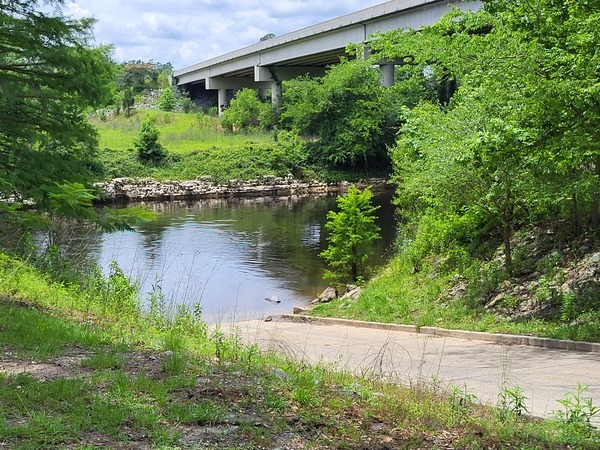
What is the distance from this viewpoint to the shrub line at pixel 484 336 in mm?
10653

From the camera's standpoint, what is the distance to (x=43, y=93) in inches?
456

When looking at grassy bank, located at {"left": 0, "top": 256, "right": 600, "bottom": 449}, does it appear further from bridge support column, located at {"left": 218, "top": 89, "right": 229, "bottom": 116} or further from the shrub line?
bridge support column, located at {"left": 218, "top": 89, "right": 229, "bottom": 116}

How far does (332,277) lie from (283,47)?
46.0 metres

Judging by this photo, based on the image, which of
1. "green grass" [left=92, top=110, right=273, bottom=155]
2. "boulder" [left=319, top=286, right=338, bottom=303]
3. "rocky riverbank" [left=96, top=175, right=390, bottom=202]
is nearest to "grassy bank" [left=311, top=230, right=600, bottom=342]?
"boulder" [left=319, top=286, right=338, bottom=303]

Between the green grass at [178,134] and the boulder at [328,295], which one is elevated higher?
the green grass at [178,134]

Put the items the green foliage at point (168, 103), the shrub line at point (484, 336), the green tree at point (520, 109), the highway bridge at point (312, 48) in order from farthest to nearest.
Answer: the green foliage at point (168, 103), the highway bridge at point (312, 48), the shrub line at point (484, 336), the green tree at point (520, 109)

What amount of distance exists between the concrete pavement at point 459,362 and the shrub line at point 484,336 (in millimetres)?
174

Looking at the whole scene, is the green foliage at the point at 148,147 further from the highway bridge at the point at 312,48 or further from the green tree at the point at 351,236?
the green tree at the point at 351,236

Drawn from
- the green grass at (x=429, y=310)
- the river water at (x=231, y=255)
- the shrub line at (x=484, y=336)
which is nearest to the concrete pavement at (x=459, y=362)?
the shrub line at (x=484, y=336)

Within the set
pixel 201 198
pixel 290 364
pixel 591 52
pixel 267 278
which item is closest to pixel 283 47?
pixel 201 198

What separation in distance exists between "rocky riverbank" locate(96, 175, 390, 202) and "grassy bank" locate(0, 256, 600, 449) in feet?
148

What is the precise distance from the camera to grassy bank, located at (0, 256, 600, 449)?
476 centimetres

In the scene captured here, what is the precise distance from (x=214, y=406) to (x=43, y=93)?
8023mm

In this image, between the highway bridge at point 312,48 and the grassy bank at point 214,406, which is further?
the highway bridge at point 312,48
